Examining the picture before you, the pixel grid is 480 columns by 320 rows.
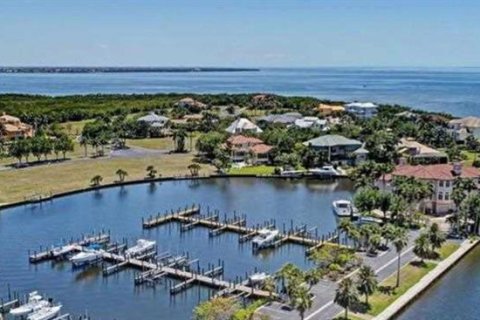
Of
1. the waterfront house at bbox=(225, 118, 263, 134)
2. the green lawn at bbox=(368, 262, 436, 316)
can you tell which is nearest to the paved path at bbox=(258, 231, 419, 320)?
the green lawn at bbox=(368, 262, 436, 316)

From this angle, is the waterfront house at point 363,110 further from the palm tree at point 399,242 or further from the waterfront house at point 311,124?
the palm tree at point 399,242

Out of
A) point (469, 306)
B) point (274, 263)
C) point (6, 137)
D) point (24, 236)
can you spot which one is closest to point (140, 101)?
point (6, 137)

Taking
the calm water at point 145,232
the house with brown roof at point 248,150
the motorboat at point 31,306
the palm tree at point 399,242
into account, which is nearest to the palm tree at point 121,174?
the calm water at point 145,232

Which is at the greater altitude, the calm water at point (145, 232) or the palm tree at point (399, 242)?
the palm tree at point (399, 242)

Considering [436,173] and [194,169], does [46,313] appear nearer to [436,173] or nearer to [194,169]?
[436,173]

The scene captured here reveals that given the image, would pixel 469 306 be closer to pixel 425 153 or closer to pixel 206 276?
pixel 206 276

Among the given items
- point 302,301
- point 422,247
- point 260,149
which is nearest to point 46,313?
point 302,301
